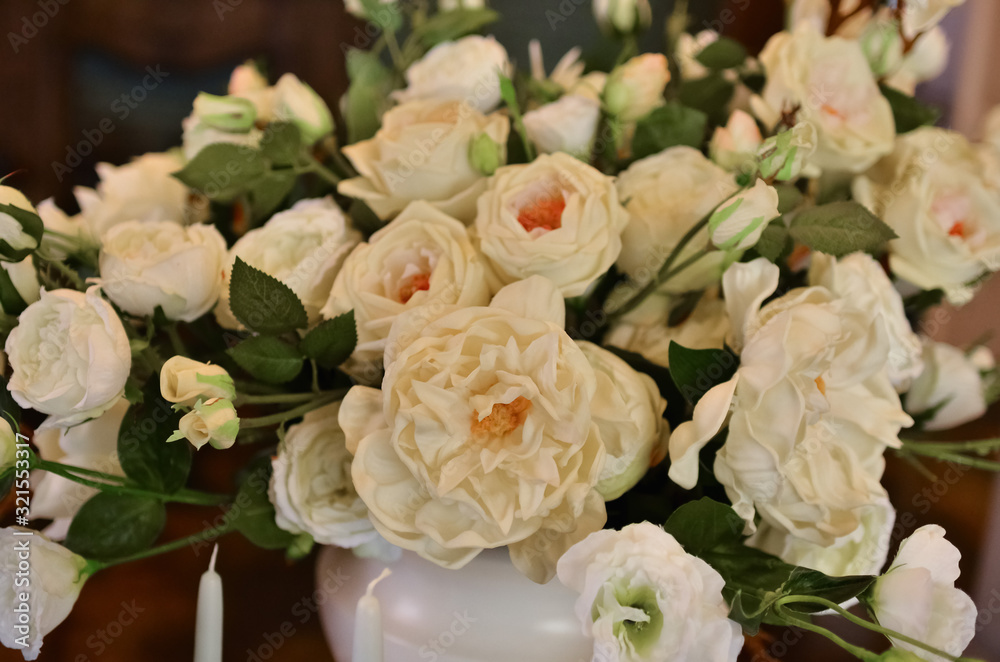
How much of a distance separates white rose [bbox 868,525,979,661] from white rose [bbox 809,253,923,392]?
5.3 inches

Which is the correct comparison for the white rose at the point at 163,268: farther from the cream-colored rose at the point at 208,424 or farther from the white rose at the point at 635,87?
the white rose at the point at 635,87

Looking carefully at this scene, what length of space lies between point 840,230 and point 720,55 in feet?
0.74

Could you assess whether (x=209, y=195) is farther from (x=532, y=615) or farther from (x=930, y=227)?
(x=930, y=227)

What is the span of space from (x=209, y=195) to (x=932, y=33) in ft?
1.87

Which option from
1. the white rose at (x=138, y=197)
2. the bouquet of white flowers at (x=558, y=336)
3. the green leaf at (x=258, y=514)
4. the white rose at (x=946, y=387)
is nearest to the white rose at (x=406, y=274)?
the bouquet of white flowers at (x=558, y=336)

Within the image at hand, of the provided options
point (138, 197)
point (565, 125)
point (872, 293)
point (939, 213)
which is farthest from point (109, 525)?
point (939, 213)

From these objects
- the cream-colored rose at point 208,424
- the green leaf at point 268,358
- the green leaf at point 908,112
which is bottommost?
the green leaf at point 268,358

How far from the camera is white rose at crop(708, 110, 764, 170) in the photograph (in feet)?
1.46

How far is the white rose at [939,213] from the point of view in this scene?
47 centimetres

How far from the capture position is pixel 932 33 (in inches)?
20.8

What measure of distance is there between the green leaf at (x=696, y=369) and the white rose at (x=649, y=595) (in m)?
0.09

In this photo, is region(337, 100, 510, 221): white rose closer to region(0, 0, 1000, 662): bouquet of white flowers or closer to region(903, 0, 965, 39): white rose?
region(0, 0, 1000, 662): bouquet of white flowers

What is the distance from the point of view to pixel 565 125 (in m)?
0.45

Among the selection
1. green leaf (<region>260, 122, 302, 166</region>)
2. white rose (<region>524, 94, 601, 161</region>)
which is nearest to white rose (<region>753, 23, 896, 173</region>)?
white rose (<region>524, 94, 601, 161</region>)
